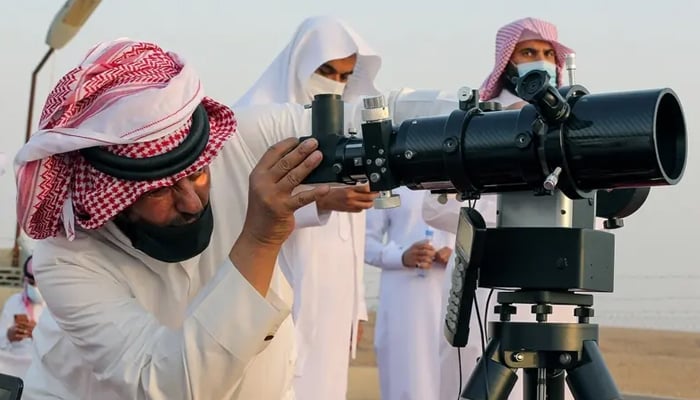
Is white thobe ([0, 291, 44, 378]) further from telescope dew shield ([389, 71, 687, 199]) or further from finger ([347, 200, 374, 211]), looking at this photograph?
telescope dew shield ([389, 71, 687, 199])

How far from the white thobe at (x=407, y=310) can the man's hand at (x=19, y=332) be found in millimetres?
3467

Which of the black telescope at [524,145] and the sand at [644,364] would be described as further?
the sand at [644,364]

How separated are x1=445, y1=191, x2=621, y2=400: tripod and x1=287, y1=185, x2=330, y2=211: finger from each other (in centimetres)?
30

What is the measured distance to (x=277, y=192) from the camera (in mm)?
2191

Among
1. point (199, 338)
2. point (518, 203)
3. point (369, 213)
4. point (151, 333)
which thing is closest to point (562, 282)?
point (518, 203)

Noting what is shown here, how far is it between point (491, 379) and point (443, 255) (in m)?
4.82

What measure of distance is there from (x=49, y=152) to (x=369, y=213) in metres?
5.09

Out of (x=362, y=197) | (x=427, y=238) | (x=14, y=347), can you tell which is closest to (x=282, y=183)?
(x=362, y=197)

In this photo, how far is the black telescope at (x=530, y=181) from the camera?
76.3 inches

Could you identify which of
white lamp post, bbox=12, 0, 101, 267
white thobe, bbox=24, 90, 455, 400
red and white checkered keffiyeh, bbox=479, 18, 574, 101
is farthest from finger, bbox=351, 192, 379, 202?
white lamp post, bbox=12, 0, 101, 267

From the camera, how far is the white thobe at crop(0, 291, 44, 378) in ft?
28.8

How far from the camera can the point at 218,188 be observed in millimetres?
2914

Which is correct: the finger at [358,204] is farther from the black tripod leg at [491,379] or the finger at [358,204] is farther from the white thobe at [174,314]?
the black tripod leg at [491,379]

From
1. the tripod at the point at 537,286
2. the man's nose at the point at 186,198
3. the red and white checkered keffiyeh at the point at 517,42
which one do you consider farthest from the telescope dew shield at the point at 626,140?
the red and white checkered keffiyeh at the point at 517,42
